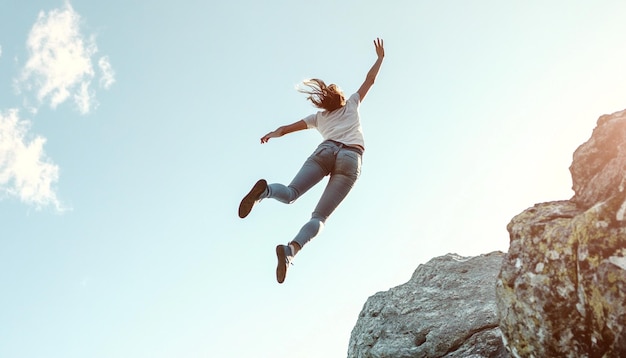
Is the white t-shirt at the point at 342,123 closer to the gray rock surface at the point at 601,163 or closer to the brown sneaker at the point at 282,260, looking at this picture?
the brown sneaker at the point at 282,260

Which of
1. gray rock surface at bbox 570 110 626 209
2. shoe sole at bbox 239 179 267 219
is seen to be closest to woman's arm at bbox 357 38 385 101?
shoe sole at bbox 239 179 267 219

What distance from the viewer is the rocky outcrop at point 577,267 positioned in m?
4.44

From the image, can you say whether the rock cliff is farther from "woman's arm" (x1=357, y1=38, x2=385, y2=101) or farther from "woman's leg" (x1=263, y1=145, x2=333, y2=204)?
"woman's arm" (x1=357, y1=38, x2=385, y2=101)

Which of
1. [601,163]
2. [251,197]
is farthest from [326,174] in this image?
[601,163]

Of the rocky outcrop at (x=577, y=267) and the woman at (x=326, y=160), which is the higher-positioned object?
the woman at (x=326, y=160)

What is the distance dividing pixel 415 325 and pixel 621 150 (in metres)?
4.79

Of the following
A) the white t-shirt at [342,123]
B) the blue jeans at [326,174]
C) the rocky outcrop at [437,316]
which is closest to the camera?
the rocky outcrop at [437,316]

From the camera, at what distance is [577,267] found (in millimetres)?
4723

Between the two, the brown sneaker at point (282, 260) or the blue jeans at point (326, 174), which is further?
the blue jeans at point (326, 174)

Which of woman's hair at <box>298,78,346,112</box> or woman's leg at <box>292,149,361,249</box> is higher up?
woman's hair at <box>298,78,346,112</box>

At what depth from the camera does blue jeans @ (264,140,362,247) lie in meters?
8.70

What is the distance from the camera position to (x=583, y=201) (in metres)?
5.51

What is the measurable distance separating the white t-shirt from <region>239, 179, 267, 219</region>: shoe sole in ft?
6.06

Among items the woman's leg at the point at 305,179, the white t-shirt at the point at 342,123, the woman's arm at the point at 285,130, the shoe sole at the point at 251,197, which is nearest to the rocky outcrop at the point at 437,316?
the woman's leg at the point at 305,179
